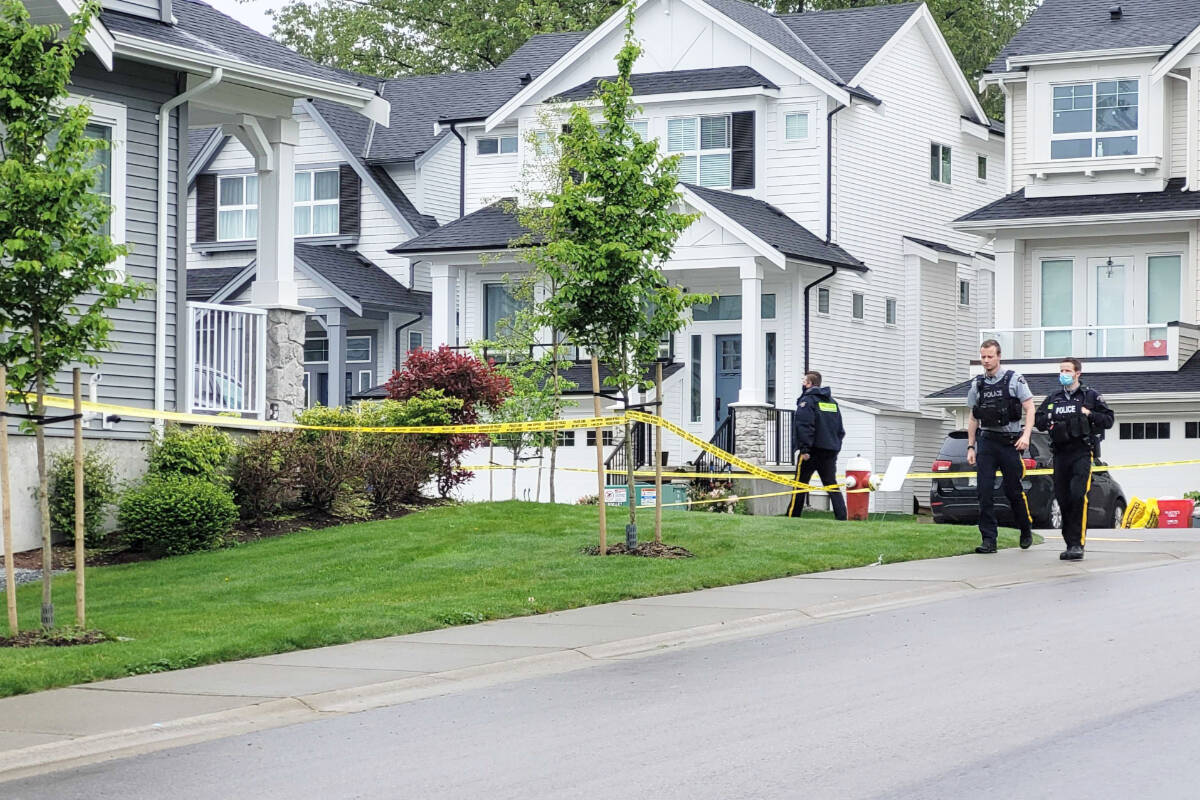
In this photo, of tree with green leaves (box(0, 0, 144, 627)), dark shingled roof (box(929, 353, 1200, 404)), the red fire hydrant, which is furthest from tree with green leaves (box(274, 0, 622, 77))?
tree with green leaves (box(0, 0, 144, 627))

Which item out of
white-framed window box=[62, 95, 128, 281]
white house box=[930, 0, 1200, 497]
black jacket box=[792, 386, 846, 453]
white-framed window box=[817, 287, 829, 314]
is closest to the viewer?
white-framed window box=[62, 95, 128, 281]

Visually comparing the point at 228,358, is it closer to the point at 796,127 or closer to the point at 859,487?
the point at 859,487

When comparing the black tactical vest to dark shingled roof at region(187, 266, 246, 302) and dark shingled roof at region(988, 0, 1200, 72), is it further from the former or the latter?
dark shingled roof at region(187, 266, 246, 302)

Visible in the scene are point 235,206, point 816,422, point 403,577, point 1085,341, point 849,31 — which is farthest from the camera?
point 235,206

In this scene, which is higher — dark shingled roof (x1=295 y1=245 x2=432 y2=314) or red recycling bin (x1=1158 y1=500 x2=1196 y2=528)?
dark shingled roof (x1=295 y1=245 x2=432 y2=314)

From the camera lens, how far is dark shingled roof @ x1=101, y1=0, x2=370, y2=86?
67.1 feet

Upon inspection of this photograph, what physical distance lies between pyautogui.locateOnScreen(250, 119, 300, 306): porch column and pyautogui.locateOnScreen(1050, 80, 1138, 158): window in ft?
58.5

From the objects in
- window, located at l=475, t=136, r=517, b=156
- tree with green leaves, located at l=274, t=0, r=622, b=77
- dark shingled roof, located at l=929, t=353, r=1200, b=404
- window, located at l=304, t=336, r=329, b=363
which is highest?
tree with green leaves, located at l=274, t=0, r=622, b=77

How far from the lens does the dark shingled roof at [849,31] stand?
36.8 m

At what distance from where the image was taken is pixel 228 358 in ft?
70.0

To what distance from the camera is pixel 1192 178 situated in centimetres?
3334

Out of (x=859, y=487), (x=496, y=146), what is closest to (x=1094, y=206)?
(x=859, y=487)

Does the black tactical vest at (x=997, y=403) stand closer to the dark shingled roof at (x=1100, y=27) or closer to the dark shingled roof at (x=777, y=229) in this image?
the dark shingled roof at (x=777, y=229)

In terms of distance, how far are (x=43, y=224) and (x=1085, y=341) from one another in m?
25.3
